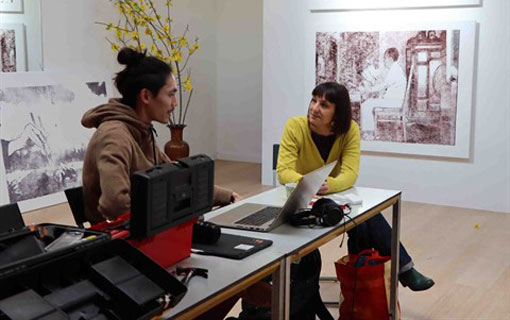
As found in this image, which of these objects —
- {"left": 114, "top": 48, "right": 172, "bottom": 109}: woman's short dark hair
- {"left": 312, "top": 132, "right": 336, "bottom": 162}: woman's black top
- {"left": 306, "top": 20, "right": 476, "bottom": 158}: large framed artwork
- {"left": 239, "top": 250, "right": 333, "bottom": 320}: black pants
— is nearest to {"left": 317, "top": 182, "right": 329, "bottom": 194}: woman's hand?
{"left": 239, "top": 250, "right": 333, "bottom": 320}: black pants

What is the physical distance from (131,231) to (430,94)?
177 inches

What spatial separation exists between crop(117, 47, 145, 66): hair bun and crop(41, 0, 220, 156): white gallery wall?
316 cm

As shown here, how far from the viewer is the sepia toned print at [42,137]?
221 inches

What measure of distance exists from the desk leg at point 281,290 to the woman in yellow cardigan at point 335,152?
1.27 metres

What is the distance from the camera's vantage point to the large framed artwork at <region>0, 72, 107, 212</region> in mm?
5605

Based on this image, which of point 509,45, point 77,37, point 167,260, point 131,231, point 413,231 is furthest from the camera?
point 77,37

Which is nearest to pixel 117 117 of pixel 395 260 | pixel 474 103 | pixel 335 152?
pixel 335 152

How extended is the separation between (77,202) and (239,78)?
17.9 ft

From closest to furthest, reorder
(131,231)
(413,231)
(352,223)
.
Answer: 1. (131,231)
2. (352,223)
3. (413,231)

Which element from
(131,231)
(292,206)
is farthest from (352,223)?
(131,231)

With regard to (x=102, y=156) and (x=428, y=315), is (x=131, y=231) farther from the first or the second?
(x=428, y=315)

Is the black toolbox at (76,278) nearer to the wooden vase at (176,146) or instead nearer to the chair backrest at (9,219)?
the chair backrest at (9,219)

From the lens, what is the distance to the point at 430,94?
6.03 metres

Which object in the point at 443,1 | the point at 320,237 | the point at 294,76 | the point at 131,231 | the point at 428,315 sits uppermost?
the point at 443,1
